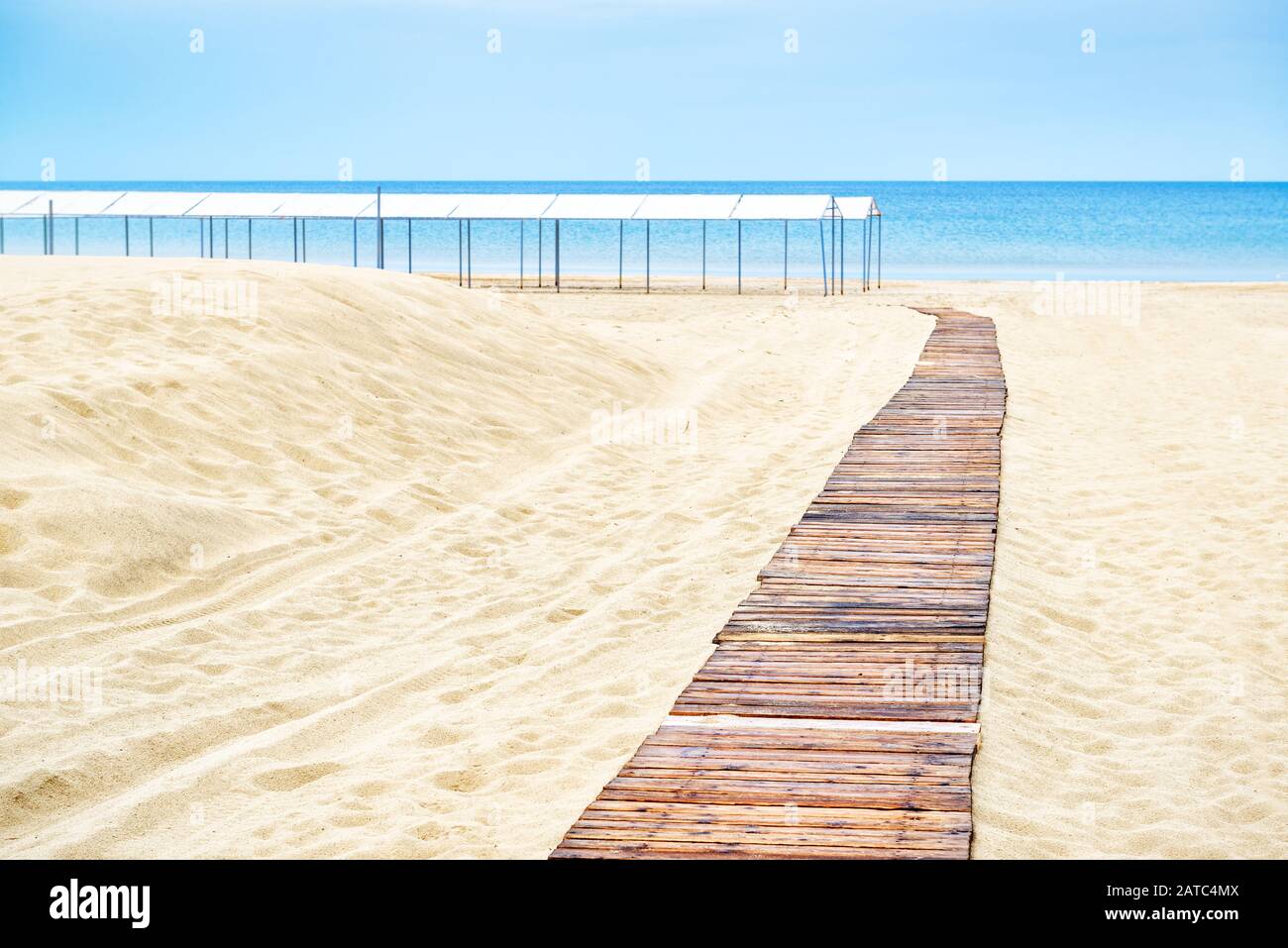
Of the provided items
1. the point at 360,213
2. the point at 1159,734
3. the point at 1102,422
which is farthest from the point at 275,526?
the point at 360,213

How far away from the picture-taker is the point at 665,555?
7.93m

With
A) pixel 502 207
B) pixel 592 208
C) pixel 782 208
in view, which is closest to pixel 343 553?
pixel 782 208

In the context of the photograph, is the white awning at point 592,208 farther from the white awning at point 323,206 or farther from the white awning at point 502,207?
the white awning at point 323,206

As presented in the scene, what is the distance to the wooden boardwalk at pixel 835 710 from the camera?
4.02m

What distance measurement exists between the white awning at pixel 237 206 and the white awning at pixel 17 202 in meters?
3.48

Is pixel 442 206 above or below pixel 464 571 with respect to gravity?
above

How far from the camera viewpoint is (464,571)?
7.56 meters

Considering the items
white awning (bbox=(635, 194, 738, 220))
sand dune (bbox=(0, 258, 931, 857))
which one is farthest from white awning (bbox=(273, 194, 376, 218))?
sand dune (bbox=(0, 258, 931, 857))

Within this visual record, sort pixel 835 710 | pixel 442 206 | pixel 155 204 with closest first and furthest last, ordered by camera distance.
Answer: pixel 835 710 < pixel 155 204 < pixel 442 206

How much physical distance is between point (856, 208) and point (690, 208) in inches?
158

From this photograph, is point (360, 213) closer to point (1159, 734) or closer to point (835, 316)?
point (835, 316)

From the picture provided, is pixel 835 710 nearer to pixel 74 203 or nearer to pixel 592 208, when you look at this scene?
pixel 592 208

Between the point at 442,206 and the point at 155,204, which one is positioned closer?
the point at 155,204
